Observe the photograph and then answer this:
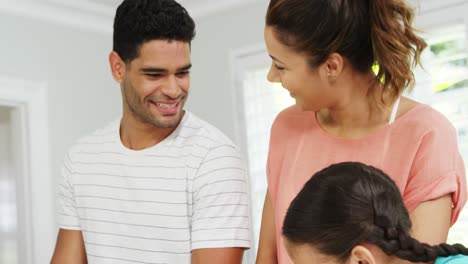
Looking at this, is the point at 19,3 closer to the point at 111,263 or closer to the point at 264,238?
the point at 111,263

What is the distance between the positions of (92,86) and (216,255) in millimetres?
2482

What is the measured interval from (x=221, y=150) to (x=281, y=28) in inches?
16.8

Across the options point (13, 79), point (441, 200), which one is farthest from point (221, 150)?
point (13, 79)

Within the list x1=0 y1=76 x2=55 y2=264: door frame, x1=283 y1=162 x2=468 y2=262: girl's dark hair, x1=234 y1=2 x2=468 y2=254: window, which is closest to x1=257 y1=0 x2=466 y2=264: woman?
x1=283 y1=162 x2=468 y2=262: girl's dark hair

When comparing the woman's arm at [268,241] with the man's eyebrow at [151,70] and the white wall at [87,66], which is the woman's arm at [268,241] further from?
the white wall at [87,66]

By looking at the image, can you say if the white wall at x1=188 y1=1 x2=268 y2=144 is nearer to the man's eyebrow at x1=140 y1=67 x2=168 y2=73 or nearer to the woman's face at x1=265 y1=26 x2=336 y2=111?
the man's eyebrow at x1=140 y1=67 x2=168 y2=73

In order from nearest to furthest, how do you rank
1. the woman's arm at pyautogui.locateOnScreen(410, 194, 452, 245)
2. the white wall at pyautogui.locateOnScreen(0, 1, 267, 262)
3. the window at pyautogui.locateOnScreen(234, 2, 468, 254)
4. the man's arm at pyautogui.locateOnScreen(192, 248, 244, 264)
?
the woman's arm at pyautogui.locateOnScreen(410, 194, 452, 245)
the man's arm at pyautogui.locateOnScreen(192, 248, 244, 264)
the window at pyautogui.locateOnScreen(234, 2, 468, 254)
the white wall at pyautogui.locateOnScreen(0, 1, 267, 262)

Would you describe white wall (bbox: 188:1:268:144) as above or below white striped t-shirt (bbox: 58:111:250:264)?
above

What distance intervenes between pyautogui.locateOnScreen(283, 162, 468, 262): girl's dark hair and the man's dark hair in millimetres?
762

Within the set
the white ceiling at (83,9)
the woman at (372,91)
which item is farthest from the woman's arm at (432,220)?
the white ceiling at (83,9)

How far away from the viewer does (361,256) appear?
3.75 feet

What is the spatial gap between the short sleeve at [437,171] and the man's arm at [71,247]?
0.91 m

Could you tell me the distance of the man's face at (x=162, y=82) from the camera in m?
1.83

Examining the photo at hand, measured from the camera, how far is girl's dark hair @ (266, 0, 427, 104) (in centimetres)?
138
